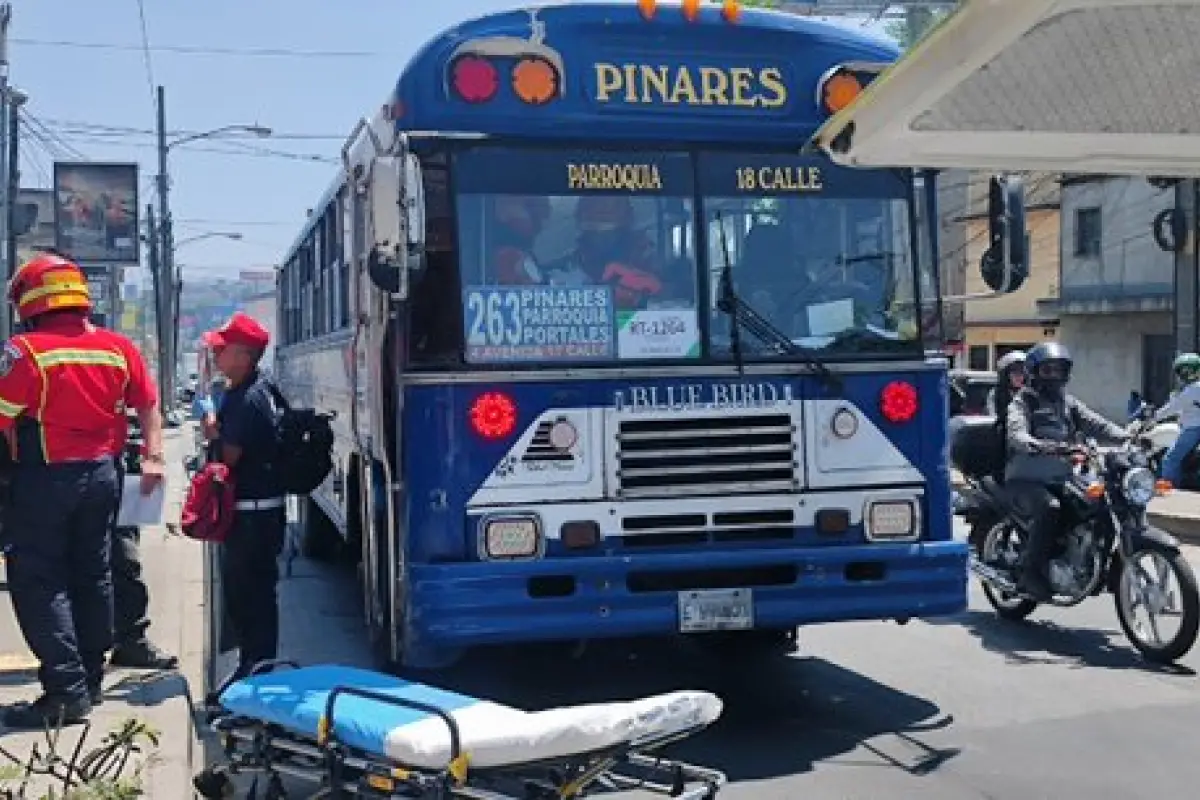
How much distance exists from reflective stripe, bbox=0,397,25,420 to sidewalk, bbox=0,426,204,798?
4.23 ft

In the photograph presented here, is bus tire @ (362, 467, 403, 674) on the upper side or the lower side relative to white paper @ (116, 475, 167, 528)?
lower

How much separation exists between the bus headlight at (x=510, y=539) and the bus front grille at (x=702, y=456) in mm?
423

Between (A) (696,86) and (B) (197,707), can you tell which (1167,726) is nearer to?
(A) (696,86)

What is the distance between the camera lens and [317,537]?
1235 cm

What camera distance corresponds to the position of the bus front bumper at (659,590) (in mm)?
5969

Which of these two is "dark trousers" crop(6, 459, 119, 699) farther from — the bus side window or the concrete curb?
the concrete curb

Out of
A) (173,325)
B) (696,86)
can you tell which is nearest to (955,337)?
(696,86)

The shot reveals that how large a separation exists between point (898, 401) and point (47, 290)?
3737 millimetres

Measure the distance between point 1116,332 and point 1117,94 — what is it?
35.8m

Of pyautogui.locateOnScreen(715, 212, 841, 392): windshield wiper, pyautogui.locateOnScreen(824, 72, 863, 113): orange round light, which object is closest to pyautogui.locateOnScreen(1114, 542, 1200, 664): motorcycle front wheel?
pyautogui.locateOnScreen(715, 212, 841, 392): windshield wiper

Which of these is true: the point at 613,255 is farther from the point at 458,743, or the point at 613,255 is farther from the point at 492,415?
the point at 458,743

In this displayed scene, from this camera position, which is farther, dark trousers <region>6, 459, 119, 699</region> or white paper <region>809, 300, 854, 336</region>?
white paper <region>809, 300, 854, 336</region>

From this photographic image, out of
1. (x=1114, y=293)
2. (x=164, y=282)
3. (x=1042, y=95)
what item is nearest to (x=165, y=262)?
(x=164, y=282)

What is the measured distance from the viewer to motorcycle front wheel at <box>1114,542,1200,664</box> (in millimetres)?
7434
